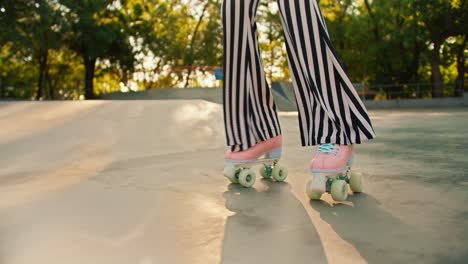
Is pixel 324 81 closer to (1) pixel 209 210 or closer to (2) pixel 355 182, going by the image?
(2) pixel 355 182

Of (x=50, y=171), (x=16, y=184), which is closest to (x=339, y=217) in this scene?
(x=16, y=184)

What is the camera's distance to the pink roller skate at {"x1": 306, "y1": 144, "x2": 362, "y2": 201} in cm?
153

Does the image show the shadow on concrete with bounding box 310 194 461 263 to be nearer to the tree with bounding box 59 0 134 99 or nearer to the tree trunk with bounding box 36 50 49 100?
the tree with bounding box 59 0 134 99

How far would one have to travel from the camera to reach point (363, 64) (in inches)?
870

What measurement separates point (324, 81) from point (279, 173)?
1.61 ft

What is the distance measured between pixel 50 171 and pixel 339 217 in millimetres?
1444

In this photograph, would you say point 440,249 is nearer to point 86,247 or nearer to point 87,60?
point 86,247

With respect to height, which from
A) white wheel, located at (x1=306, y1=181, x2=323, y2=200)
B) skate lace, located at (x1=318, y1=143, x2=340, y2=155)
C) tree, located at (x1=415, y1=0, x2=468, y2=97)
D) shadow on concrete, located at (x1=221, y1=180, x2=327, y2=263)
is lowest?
shadow on concrete, located at (x1=221, y1=180, x2=327, y2=263)

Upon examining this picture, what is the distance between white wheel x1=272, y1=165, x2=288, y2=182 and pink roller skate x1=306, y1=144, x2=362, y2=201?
1.20 ft

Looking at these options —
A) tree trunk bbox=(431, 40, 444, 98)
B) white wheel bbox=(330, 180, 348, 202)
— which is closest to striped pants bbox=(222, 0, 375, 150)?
white wheel bbox=(330, 180, 348, 202)

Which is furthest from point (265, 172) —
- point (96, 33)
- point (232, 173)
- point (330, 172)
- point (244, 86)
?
point (96, 33)

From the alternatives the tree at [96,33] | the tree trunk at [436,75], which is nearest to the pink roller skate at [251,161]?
the tree trunk at [436,75]

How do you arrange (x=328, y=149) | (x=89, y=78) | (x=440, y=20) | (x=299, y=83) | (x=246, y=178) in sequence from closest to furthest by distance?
1. (x=328, y=149)
2. (x=299, y=83)
3. (x=246, y=178)
4. (x=440, y=20)
5. (x=89, y=78)

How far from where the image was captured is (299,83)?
1.69 metres
